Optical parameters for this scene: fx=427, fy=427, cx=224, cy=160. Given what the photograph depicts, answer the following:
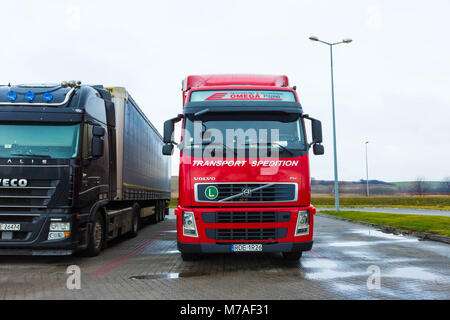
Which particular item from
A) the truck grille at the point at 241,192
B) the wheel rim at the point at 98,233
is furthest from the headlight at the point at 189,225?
the wheel rim at the point at 98,233

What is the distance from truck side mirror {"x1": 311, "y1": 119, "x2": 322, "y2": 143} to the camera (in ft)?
27.4

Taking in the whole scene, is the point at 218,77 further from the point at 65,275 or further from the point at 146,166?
the point at 146,166

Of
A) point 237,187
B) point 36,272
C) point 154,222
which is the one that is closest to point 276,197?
point 237,187

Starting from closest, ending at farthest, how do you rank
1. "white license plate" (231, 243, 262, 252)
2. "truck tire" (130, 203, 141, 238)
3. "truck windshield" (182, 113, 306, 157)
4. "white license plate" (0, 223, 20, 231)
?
"white license plate" (231, 243, 262, 252) → "truck windshield" (182, 113, 306, 157) → "white license plate" (0, 223, 20, 231) → "truck tire" (130, 203, 141, 238)

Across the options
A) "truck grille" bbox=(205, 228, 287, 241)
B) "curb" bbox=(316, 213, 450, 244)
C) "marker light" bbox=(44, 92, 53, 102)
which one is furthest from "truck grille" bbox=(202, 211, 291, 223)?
"curb" bbox=(316, 213, 450, 244)

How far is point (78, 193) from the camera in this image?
823 cm

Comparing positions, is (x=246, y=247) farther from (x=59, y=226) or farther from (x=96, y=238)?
(x=96, y=238)

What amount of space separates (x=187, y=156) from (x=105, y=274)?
2.54m

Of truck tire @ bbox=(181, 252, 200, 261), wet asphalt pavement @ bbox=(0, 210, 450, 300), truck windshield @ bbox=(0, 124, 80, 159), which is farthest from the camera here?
truck tire @ bbox=(181, 252, 200, 261)

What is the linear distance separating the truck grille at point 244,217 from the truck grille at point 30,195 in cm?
302

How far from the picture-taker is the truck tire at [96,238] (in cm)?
921

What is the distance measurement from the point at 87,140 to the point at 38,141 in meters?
0.92

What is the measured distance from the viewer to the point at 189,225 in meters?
7.71

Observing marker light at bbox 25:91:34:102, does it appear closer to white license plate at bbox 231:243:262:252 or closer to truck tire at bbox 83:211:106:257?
truck tire at bbox 83:211:106:257
